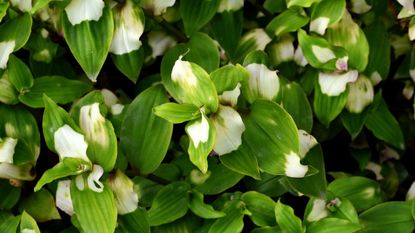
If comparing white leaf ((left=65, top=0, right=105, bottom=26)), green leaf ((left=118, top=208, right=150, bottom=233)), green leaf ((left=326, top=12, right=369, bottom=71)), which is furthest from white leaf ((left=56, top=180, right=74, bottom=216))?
green leaf ((left=326, top=12, right=369, bottom=71))

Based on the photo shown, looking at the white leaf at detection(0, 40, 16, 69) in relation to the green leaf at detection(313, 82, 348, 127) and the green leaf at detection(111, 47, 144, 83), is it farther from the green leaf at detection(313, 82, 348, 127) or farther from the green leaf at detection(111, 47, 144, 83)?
the green leaf at detection(313, 82, 348, 127)

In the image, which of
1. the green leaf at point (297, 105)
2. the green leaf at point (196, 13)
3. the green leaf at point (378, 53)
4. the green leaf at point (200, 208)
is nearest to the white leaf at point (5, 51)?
the green leaf at point (196, 13)

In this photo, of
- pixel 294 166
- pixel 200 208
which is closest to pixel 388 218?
pixel 294 166

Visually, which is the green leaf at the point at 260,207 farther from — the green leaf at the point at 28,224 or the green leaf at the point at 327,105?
the green leaf at the point at 28,224

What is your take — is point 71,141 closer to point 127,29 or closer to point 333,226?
point 127,29

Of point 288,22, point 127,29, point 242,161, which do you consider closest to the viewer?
point 242,161

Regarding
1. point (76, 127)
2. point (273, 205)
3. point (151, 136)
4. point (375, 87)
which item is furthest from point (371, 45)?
point (76, 127)

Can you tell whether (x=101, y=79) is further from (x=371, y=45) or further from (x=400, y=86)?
(x=400, y=86)
